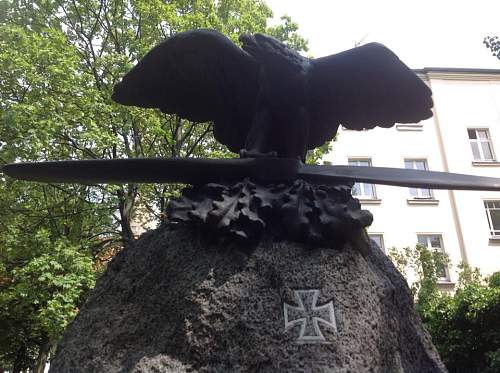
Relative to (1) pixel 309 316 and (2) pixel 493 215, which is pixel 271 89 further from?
(2) pixel 493 215

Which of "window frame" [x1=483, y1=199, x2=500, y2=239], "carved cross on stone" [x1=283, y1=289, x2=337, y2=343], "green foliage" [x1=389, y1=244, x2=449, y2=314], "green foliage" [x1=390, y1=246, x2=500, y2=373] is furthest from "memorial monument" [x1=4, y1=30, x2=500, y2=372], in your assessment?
"window frame" [x1=483, y1=199, x2=500, y2=239]

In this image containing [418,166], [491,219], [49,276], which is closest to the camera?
[49,276]

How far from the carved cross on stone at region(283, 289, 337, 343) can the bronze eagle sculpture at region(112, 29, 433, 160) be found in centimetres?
118

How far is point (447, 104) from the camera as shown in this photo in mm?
21500

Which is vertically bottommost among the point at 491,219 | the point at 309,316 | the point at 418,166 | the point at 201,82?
the point at 309,316

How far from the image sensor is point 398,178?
3.60m

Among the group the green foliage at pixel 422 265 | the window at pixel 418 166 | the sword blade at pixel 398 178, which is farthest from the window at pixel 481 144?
the sword blade at pixel 398 178

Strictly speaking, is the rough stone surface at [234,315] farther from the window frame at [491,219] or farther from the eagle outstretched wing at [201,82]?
the window frame at [491,219]

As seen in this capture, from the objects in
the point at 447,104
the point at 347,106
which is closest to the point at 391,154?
the point at 447,104

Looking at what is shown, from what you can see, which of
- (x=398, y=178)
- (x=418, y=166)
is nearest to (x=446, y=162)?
(x=418, y=166)

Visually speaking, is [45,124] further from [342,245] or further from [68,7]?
[342,245]

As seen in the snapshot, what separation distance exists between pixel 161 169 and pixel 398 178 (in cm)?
174

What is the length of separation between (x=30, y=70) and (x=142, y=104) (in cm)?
690

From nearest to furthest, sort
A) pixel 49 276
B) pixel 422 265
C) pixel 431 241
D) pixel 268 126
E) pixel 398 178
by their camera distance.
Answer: pixel 398 178
pixel 268 126
pixel 49 276
pixel 422 265
pixel 431 241
